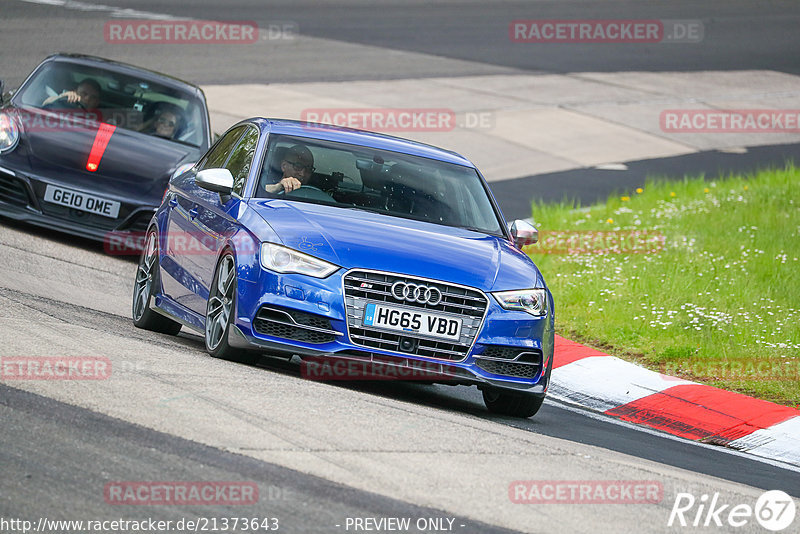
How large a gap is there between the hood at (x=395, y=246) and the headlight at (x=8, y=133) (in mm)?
4884

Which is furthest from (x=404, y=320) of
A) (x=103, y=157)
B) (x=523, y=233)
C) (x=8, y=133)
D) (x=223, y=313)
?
(x=8, y=133)

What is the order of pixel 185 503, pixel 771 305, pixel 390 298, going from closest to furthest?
pixel 185 503
pixel 390 298
pixel 771 305

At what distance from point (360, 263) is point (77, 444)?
225 cm

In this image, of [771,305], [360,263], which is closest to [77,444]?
[360,263]

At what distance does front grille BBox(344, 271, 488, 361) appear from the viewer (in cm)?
724

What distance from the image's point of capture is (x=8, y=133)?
12.2m

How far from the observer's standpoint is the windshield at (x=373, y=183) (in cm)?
831

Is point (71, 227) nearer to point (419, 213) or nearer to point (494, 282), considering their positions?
point (419, 213)

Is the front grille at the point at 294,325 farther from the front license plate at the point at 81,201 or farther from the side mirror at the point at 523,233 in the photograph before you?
the front license plate at the point at 81,201

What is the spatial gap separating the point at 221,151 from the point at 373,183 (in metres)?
1.50

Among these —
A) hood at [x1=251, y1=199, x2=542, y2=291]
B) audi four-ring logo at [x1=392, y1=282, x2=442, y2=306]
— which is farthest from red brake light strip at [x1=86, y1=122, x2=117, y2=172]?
audi four-ring logo at [x1=392, y1=282, x2=442, y2=306]

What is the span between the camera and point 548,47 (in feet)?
98.9

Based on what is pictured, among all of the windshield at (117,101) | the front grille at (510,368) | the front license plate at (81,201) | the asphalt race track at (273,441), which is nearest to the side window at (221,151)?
the asphalt race track at (273,441)

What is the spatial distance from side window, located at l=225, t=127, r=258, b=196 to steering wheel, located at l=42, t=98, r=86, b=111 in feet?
14.6
